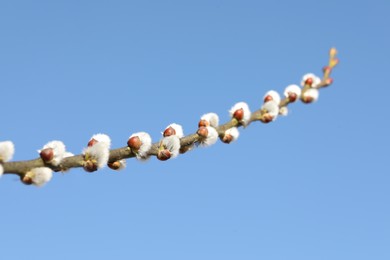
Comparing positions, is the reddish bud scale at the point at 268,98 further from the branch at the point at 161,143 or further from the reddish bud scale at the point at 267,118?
the reddish bud scale at the point at 267,118

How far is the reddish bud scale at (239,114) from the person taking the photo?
357cm

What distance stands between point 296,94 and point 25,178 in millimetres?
2025

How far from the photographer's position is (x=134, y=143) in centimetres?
318

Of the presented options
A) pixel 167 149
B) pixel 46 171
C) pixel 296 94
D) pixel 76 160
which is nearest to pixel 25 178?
pixel 46 171

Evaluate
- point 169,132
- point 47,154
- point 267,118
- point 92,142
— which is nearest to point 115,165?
point 92,142

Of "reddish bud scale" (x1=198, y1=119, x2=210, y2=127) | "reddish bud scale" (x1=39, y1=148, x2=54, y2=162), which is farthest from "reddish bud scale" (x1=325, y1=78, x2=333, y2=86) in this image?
"reddish bud scale" (x1=39, y1=148, x2=54, y2=162)

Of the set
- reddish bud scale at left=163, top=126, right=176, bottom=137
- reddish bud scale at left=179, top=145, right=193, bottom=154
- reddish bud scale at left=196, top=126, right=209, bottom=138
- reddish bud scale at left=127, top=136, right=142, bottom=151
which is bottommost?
reddish bud scale at left=127, top=136, right=142, bottom=151

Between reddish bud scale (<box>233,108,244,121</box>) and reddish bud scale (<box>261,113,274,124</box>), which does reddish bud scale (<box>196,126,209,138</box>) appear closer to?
reddish bud scale (<box>233,108,244,121</box>)

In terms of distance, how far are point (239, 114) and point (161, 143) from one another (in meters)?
0.62

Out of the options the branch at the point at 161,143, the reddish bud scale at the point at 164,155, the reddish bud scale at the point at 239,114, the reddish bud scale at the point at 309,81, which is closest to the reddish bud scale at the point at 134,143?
the branch at the point at 161,143

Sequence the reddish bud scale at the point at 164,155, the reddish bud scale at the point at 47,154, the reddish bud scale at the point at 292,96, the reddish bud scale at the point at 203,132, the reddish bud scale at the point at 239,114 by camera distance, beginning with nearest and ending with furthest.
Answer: the reddish bud scale at the point at 47,154, the reddish bud scale at the point at 164,155, the reddish bud scale at the point at 203,132, the reddish bud scale at the point at 239,114, the reddish bud scale at the point at 292,96

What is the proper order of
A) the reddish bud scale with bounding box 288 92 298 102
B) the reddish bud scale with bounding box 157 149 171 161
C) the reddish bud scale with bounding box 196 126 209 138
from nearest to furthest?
the reddish bud scale with bounding box 157 149 171 161 < the reddish bud scale with bounding box 196 126 209 138 < the reddish bud scale with bounding box 288 92 298 102

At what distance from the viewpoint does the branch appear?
277 cm

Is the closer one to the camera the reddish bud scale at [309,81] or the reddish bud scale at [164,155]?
the reddish bud scale at [164,155]
